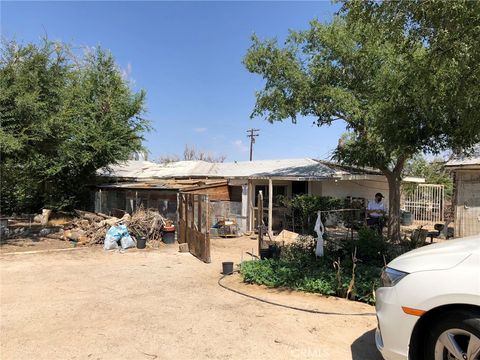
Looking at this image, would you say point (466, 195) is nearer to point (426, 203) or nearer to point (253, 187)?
point (253, 187)

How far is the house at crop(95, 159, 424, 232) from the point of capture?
17.2 m

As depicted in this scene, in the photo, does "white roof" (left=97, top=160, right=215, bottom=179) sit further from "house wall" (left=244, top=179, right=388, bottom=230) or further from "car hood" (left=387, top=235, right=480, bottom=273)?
"car hood" (left=387, top=235, right=480, bottom=273)

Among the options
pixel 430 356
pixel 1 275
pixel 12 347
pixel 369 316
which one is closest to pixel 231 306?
pixel 369 316

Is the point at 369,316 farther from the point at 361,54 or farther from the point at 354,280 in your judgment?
the point at 361,54

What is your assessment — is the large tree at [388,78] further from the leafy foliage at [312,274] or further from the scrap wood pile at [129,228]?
the scrap wood pile at [129,228]

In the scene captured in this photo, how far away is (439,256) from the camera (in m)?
3.33

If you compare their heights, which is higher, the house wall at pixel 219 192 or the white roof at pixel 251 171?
the white roof at pixel 251 171

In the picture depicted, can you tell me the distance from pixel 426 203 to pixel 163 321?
75.5 ft

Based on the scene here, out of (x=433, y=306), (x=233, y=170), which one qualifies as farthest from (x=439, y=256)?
(x=233, y=170)

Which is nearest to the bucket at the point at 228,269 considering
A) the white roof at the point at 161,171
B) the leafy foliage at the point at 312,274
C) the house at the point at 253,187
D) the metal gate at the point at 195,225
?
the leafy foliage at the point at 312,274

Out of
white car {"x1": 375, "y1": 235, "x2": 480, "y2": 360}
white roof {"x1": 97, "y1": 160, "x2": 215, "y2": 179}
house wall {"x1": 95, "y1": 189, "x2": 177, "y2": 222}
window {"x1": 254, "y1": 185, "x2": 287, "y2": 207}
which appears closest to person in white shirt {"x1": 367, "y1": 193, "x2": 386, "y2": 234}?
window {"x1": 254, "y1": 185, "x2": 287, "y2": 207}

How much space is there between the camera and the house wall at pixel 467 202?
45.5ft

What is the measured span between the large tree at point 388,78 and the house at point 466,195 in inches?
83.4

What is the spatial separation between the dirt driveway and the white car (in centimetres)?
113
